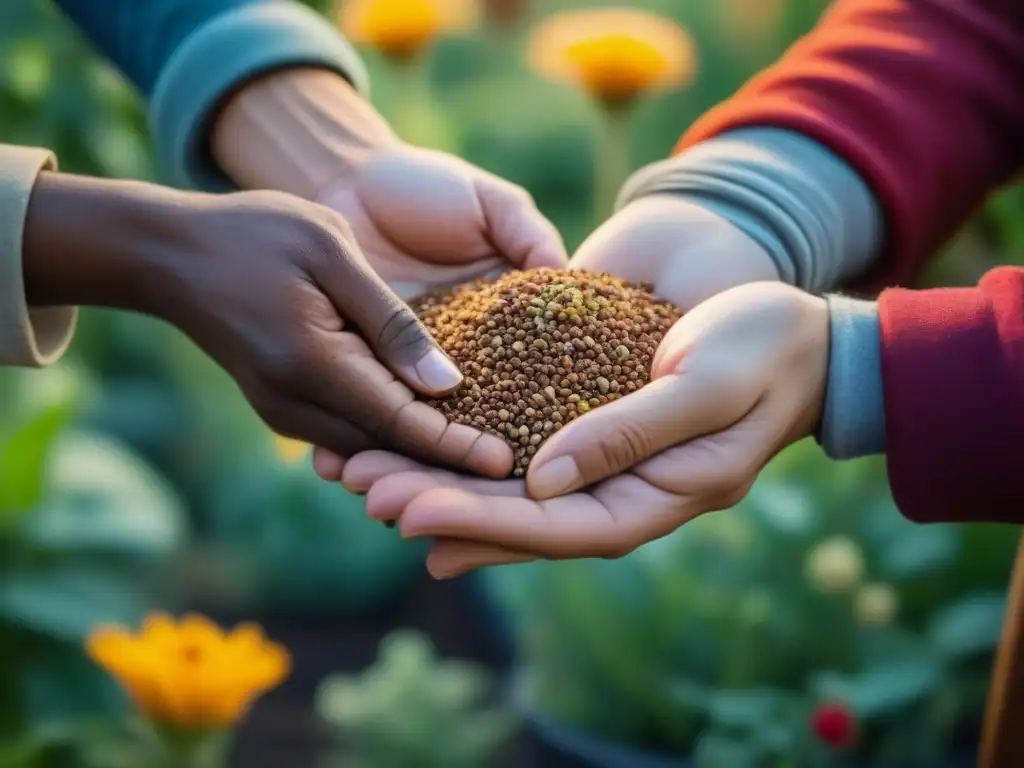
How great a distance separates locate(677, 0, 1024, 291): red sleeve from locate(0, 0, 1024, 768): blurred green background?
28cm

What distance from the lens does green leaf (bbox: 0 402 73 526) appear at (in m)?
1.08

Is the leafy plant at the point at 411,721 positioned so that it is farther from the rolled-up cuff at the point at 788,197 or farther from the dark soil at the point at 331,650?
the rolled-up cuff at the point at 788,197

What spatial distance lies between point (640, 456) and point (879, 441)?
14 centimetres

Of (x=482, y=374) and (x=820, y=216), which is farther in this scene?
(x=820, y=216)

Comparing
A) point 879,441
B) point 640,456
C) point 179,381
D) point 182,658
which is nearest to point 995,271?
point 879,441

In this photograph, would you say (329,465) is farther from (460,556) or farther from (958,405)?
(958,405)

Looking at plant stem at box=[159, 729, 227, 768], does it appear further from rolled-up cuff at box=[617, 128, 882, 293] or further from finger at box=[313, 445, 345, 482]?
rolled-up cuff at box=[617, 128, 882, 293]

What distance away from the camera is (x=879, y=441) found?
0.69 metres

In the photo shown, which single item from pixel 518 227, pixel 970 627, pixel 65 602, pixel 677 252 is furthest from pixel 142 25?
pixel 970 627

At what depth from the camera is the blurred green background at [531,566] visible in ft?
3.27

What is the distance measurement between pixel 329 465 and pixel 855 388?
11.6 inches

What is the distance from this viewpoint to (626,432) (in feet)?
2.13

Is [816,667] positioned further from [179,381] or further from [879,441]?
[179,381]

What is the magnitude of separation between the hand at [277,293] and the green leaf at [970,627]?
484mm
